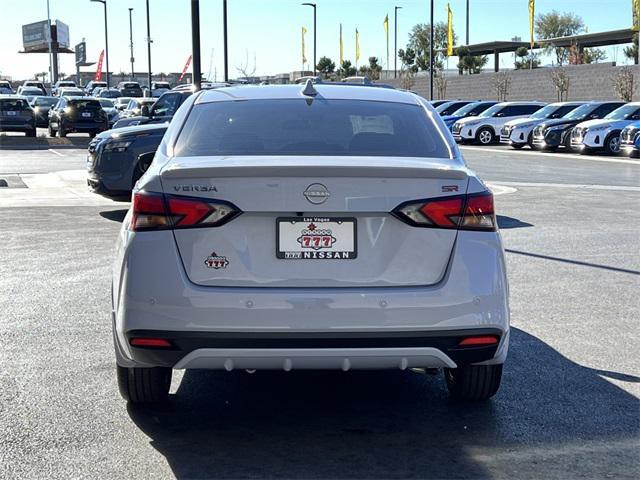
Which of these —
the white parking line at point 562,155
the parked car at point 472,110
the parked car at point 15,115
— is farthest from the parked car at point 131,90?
the white parking line at point 562,155

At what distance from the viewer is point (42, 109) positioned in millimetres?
45438

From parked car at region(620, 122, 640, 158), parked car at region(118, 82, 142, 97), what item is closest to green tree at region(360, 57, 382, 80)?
parked car at region(118, 82, 142, 97)

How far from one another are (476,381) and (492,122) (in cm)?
3238

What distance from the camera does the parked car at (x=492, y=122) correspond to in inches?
1437

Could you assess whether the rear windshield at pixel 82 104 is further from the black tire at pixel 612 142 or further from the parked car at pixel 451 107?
the black tire at pixel 612 142

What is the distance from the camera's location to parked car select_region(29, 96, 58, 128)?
4475 centimetres

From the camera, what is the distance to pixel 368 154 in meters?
4.98

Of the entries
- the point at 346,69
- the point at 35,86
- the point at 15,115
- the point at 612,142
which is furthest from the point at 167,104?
the point at 346,69

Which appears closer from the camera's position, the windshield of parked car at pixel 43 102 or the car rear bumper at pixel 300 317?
the car rear bumper at pixel 300 317

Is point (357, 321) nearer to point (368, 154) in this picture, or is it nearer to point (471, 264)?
point (471, 264)

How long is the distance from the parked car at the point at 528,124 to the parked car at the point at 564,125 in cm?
75

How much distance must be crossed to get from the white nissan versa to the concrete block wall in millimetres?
48128

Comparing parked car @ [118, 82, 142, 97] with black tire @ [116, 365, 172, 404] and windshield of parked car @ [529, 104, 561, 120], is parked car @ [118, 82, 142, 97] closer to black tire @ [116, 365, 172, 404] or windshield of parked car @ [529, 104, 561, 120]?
windshield of parked car @ [529, 104, 561, 120]

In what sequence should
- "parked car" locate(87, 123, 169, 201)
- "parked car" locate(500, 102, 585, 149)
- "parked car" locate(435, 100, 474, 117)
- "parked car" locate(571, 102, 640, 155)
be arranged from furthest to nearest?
"parked car" locate(435, 100, 474, 117), "parked car" locate(500, 102, 585, 149), "parked car" locate(571, 102, 640, 155), "parked car" locate(87, 123, 169, 201)
